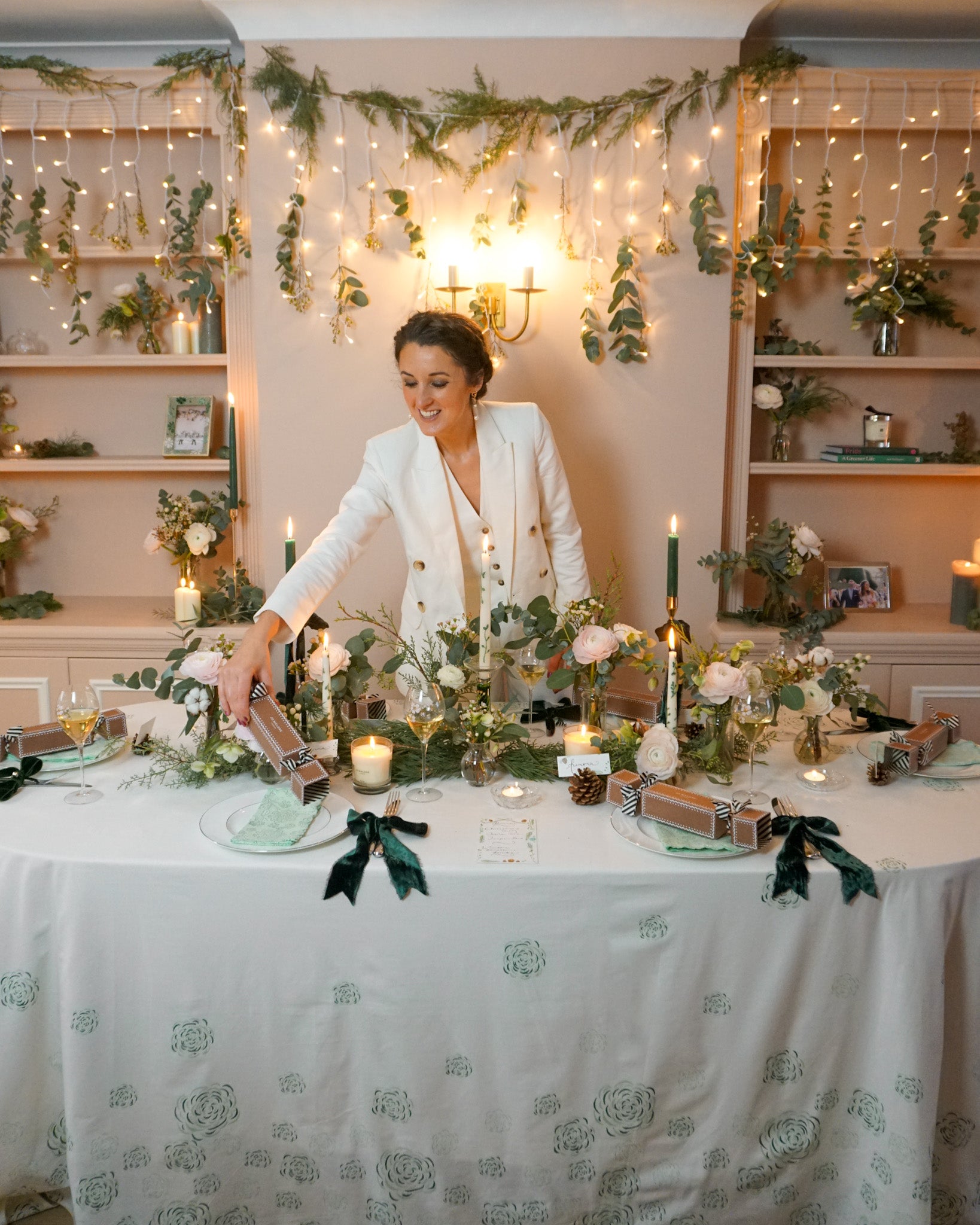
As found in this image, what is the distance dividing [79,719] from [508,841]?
81cm

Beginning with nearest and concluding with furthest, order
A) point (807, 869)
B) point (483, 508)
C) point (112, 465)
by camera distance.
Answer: point (807, 869) → point (483, 508) → point (112, 465)

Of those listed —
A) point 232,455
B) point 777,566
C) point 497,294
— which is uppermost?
point 497,294

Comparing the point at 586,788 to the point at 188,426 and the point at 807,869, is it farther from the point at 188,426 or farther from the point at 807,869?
the point at 188,426

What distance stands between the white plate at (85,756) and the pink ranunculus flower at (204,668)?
0.27 metres

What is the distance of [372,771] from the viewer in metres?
1.83

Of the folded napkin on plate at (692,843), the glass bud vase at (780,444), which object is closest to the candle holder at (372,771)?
the folded napkin on plate at (692,843)

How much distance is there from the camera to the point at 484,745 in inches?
73.4

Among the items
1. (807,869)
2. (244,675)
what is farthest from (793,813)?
(244,675)

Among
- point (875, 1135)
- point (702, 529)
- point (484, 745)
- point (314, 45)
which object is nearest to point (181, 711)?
point (484, 745)

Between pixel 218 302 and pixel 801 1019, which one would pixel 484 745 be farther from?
pixel 218 302

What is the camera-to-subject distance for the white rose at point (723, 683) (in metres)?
1.75

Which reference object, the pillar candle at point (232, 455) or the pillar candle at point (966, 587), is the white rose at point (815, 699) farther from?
the pillar candle at point (232, 455)

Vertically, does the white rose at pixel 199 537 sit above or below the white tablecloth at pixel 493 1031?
above

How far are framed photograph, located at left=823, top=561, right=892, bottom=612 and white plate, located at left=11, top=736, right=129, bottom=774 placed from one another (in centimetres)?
254
